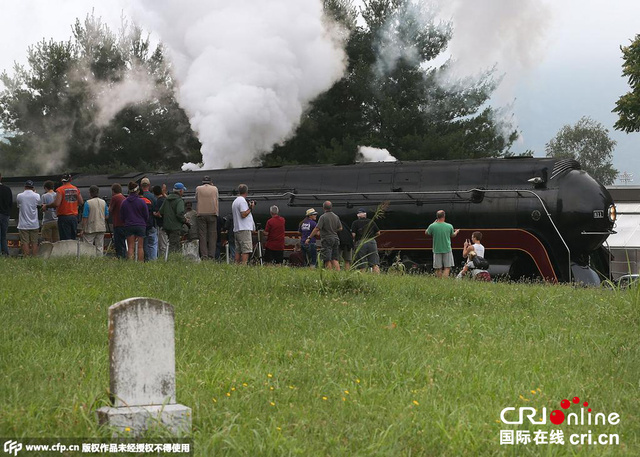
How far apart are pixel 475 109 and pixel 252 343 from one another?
3508 centimetres

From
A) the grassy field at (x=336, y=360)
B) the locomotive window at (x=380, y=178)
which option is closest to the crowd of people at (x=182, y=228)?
the locomotive window at (x=380, y=178)

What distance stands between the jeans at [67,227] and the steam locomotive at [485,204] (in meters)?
4.49

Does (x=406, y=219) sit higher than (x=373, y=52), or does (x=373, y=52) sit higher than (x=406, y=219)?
(x=373, y=52)

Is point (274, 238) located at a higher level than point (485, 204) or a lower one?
lower

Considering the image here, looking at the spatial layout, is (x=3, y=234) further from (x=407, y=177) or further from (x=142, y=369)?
(x=142, y=369)

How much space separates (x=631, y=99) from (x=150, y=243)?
80.9 feet

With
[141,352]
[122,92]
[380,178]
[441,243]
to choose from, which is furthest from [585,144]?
[141,352]

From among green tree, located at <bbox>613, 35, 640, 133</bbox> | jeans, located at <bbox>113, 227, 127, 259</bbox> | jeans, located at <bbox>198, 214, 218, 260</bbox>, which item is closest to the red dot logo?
jeans, located at <bbox>113, 227, 127, 259</bbox>

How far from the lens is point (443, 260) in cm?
1805

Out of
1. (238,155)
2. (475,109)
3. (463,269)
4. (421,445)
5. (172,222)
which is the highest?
(475,109)

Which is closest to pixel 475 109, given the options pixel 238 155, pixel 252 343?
pixel 238 155

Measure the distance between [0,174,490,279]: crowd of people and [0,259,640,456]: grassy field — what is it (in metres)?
4.67

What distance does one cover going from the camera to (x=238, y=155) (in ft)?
92.1

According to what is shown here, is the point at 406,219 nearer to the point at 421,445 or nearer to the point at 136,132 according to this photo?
the point at 421,445
